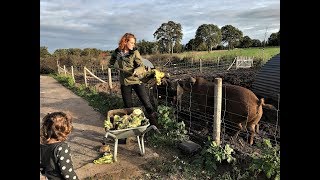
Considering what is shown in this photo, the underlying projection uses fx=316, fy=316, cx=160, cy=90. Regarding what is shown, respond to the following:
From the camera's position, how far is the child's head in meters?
2.83

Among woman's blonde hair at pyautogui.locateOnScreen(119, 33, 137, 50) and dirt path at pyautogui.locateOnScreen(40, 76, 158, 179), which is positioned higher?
woman's blonde hair at pyautogui.locateOnScreen(119, 33, 137, 50)

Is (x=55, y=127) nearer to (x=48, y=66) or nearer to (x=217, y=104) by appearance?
(x=217, y=104)

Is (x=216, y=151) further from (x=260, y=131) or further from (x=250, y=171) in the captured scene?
(x=260, y=131)

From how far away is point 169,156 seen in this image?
17.2 ft

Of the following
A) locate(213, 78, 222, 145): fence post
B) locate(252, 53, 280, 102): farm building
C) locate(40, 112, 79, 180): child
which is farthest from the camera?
locate(252, 53, 280, 102): farm building

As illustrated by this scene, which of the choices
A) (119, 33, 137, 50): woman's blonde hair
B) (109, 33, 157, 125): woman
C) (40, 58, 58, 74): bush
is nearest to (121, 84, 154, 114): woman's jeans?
(109, 33, 157, 125): woman

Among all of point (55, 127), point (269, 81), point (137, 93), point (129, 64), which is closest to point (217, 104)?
point (137, 93)

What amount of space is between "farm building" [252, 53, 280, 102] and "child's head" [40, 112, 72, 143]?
6986 millimetres

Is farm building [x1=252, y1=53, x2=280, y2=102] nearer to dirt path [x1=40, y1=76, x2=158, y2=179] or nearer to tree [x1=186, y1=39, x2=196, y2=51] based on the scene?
dirt path [x1=40, y1=76, x2=158, y2=179]

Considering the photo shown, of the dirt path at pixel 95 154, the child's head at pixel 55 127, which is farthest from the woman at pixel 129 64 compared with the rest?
the child's head at pixel 55 127

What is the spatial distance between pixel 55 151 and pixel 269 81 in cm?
792

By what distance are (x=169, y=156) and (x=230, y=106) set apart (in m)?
1.56
